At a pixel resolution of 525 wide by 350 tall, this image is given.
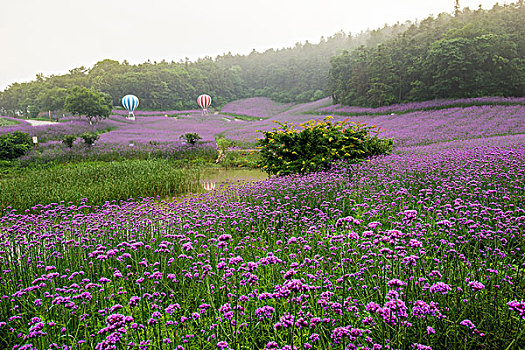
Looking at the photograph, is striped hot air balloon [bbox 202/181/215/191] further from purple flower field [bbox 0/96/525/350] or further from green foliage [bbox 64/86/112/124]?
green foliage [bbox 64/86/112/124]

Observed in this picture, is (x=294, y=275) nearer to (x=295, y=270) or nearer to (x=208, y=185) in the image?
(x=295, y=270)

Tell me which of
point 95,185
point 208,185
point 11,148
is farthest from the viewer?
point 11,148

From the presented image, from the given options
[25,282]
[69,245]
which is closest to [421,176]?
[69,245]

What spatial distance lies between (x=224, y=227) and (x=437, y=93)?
27989mm

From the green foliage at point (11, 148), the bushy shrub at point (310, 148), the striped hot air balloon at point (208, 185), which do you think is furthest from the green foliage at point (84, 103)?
the bushy shrub at point (310, 148)

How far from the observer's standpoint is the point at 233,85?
218 ft

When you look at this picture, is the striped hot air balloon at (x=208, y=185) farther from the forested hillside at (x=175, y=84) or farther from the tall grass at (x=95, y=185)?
the forested hillside at (x=175, y=84)

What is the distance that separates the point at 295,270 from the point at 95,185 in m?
7.79

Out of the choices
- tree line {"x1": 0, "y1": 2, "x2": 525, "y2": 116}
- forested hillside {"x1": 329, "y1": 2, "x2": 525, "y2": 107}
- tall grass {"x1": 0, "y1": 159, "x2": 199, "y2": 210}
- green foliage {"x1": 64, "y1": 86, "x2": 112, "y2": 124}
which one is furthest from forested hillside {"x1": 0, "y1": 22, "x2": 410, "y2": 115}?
tall grass {"x1": 0, "y1": 159, "x2": 199, "y2": 210}

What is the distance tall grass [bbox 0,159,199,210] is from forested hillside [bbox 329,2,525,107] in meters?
23.9

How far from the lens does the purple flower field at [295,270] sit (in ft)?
7.39

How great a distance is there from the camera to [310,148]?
398 inches

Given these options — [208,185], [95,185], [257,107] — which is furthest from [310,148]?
A: [257,107]

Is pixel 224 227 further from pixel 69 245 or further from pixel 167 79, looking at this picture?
pixel 167 79
